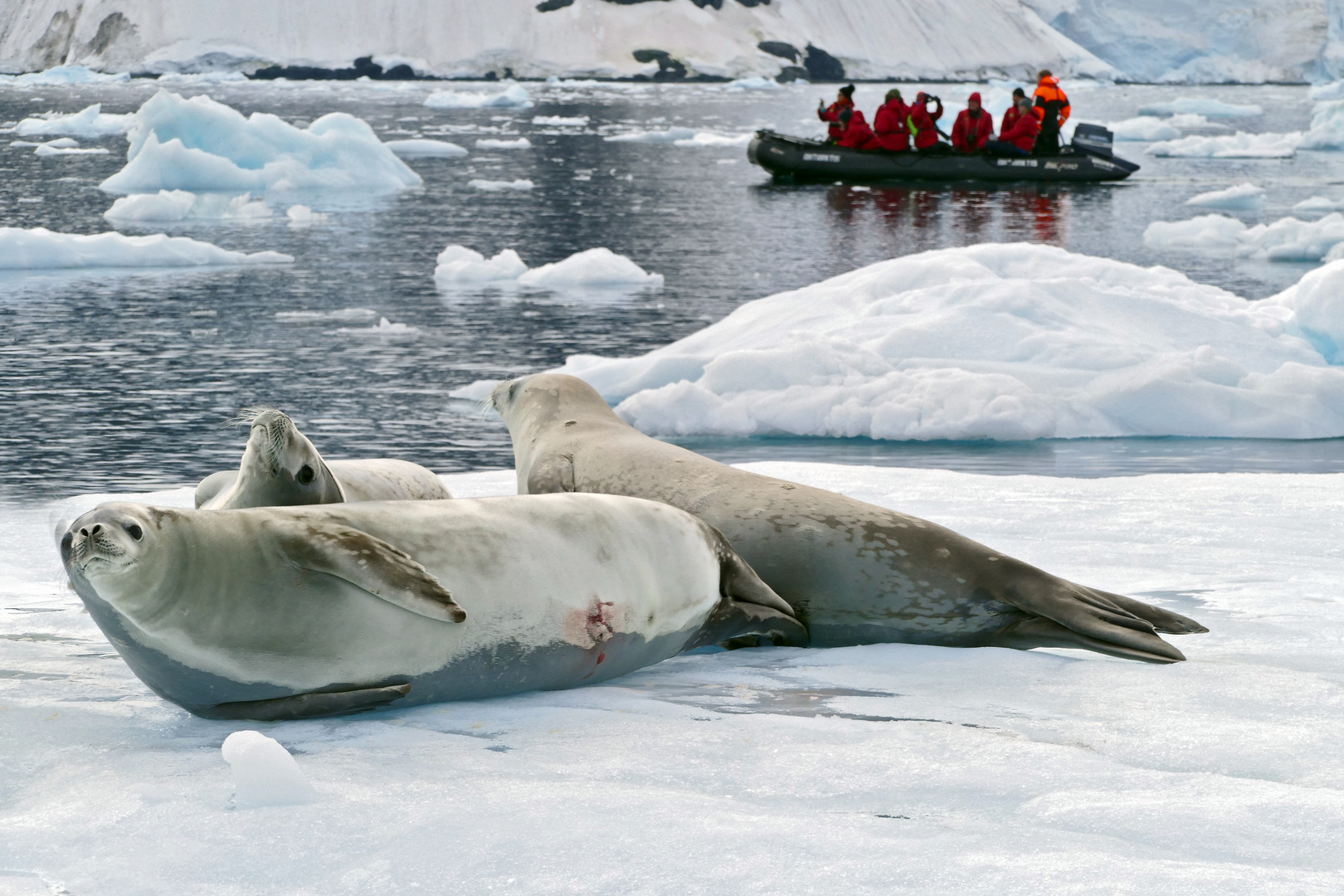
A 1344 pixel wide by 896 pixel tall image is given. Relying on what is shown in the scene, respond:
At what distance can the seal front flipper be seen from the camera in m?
2.24

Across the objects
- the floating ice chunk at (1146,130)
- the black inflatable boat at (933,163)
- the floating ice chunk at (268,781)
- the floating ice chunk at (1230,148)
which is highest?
the floating ice chunk at (1146,130)

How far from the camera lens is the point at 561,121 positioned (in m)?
39.6

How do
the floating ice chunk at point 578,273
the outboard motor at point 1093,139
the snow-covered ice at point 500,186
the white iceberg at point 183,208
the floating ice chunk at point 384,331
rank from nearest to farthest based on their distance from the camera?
the floating ice chunk at point 384,331 < the floating ice chunk at point 578,273 < the white iceberg at point 183,208 < the snow-covered ice at point 500,186 < the outboard motor at point 1093,139

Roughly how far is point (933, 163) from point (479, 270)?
1033 centimetres

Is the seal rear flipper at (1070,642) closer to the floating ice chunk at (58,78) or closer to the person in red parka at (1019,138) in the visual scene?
the person in red parka at (1019,138)

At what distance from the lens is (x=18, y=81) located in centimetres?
5881

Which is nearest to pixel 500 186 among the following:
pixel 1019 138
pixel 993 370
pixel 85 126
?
pixel 1019 138

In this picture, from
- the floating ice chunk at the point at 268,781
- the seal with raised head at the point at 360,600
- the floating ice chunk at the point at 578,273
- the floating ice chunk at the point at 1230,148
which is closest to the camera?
the floating ice chunk at the point at 268,781

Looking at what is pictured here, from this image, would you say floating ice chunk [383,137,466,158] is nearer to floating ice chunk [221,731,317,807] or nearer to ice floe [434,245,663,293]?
ice floe [434,245,663,293]

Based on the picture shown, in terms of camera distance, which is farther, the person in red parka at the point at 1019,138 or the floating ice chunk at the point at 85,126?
the floating ice chunk at the point at 85,126

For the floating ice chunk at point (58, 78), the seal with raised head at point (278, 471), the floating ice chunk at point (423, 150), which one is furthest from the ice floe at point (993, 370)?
the floating ice chunk at point (58, 78)

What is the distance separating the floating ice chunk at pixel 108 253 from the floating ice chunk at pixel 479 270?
196 cm

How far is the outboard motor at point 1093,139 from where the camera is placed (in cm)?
2219

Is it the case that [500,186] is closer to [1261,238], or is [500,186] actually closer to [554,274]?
[554,274]
